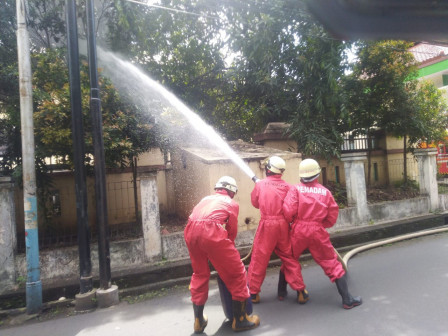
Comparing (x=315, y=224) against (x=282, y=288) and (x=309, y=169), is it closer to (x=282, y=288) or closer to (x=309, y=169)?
(x=309, y=169)

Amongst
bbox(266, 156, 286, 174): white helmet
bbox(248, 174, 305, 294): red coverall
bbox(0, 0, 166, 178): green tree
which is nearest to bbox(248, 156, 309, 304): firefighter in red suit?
bbox(248, 174, 305, 294): red coverall

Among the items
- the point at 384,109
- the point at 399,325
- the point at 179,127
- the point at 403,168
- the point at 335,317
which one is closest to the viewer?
the point at 399,325

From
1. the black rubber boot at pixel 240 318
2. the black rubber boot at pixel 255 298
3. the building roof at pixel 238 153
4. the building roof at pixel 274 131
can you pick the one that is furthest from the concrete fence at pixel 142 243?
the black rubber boot at pixel 240 318

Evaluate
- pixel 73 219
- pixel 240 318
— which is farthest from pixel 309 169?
pixel 73 219

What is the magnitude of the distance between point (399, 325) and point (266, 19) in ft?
20.9

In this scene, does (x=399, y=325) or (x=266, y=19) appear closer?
(x=399, y=325)

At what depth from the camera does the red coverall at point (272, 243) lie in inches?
147

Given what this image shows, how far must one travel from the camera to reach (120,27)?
6.73m

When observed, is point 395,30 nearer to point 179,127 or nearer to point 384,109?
point 179,127

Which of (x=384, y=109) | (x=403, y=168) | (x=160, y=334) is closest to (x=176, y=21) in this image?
(x=384, y=109)

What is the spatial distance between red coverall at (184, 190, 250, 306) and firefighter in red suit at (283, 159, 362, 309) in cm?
90

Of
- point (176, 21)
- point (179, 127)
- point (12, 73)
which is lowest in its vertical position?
point (179, 127)

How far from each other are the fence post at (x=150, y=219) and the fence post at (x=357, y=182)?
4661 millimetres

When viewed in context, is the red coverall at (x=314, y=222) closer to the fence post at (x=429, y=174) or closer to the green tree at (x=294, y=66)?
the green tree at (x=294, y=66)
